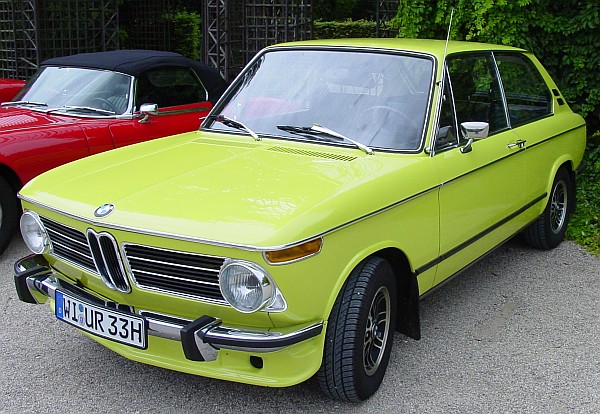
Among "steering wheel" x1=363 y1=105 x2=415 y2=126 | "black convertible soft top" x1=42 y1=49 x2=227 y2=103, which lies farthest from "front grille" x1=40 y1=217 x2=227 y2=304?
"black convertible soft top" x1=42 y1=49 x2=227 y2=103

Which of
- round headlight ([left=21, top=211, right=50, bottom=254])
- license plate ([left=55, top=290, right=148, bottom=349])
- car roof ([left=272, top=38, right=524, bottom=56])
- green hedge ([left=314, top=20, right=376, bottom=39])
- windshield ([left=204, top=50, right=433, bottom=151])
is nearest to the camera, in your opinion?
license plate ([left=55, top=290, right=148, bottom=349])

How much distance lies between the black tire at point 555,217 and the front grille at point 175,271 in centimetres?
355

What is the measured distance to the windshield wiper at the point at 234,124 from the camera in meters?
4.35

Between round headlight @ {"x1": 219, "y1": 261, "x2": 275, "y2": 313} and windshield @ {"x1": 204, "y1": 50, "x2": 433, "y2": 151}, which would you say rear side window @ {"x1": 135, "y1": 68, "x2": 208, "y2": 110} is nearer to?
windshield @ {"x1": 204, "y1": 50, "x2": 433, "y2": 151}

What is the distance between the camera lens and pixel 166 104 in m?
7.06

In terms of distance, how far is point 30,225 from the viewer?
12.5ft

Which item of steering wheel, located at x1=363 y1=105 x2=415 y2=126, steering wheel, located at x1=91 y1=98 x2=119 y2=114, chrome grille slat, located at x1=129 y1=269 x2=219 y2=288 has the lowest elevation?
chrome grille slat, located at x1=129 y1=269 x2=219 y2=288

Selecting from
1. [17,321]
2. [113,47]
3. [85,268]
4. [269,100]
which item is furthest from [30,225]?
[113,47]

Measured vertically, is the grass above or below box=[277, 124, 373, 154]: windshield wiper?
below

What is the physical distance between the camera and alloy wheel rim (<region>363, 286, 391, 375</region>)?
11.8 feet

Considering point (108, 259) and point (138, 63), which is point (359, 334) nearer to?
point (108, 259)

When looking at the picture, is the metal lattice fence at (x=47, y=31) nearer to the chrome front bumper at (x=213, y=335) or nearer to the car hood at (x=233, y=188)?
the car hood at (x=233, y=188)

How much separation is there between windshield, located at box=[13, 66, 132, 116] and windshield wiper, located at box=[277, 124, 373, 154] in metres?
2.85

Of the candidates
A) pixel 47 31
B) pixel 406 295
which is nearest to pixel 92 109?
pixel 406 295
